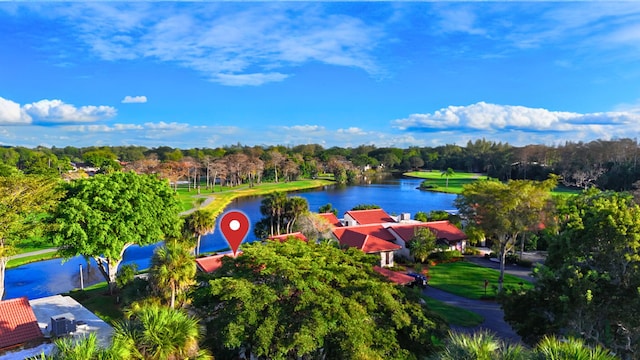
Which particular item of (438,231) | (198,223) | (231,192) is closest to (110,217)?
(198,223)

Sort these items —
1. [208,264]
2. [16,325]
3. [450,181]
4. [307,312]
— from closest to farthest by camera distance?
[307,312] → [16,325] → [208,264] → [450,181]

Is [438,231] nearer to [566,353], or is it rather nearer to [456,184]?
[566,353]

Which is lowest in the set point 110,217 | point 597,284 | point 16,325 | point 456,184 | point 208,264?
point 456,184

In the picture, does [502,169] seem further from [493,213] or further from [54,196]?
[54,196]

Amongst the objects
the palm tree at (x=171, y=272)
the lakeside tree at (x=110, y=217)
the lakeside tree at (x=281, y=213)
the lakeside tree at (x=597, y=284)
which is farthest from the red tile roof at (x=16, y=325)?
the lakeside tree at (x=281, y=213)

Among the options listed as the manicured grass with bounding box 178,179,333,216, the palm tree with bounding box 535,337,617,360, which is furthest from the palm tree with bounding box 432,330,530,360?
the manicured grass with bounding box 178,179,333,216

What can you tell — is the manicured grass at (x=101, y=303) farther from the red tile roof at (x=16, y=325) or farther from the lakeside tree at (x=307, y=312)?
the lakeside tree at (x=307, y=312)

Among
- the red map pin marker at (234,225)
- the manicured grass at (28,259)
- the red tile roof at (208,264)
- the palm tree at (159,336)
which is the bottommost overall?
the manicured grass at (28,259)
